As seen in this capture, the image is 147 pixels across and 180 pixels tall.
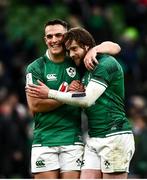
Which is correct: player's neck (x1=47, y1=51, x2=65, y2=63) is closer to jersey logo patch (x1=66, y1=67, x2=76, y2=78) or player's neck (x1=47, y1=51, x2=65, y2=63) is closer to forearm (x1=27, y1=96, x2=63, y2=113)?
jersey logo patch (x1=66, y1=67, x2=76, y2=78)

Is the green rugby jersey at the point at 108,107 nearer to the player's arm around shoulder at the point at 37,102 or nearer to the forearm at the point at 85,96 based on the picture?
the forearm at the point at 85,96

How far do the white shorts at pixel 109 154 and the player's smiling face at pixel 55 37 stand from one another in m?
1.08

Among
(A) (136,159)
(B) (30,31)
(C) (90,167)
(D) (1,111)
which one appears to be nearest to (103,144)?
(C) (90,167)

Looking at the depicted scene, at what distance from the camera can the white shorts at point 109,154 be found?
1070 cm

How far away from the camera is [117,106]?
10.8 meters

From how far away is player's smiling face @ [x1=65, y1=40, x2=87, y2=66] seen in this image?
1068 cm

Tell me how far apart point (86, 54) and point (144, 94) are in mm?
7740

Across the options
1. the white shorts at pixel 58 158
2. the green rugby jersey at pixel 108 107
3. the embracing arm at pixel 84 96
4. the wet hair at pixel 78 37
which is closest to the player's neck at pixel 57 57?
the wet hair at pixel 78 37

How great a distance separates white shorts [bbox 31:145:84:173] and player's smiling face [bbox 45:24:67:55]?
3.55 ft

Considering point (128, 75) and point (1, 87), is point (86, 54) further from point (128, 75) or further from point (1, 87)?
point (128, 75)

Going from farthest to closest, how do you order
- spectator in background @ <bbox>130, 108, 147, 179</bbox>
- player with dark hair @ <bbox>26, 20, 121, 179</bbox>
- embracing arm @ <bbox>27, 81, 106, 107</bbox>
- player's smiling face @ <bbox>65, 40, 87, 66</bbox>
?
spectator in background @ <bbox>130, 108, 147, 179</bbox> → player with dark hair @ <bbox>26, 20, 121, 179</bbox> → player's smiling face @ <bbox>65, 40, 87, 66</bbox> → embracing arm @ <bbox>27, 81, 106, 107</bbox>

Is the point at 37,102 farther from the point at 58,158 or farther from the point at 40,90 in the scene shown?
the point at 58,158

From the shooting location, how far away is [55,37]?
10883 mm

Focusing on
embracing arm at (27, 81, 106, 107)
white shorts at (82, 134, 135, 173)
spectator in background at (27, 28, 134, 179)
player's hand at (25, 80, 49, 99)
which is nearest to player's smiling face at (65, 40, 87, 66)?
spectator in background at (27, 28, 134, 179)
